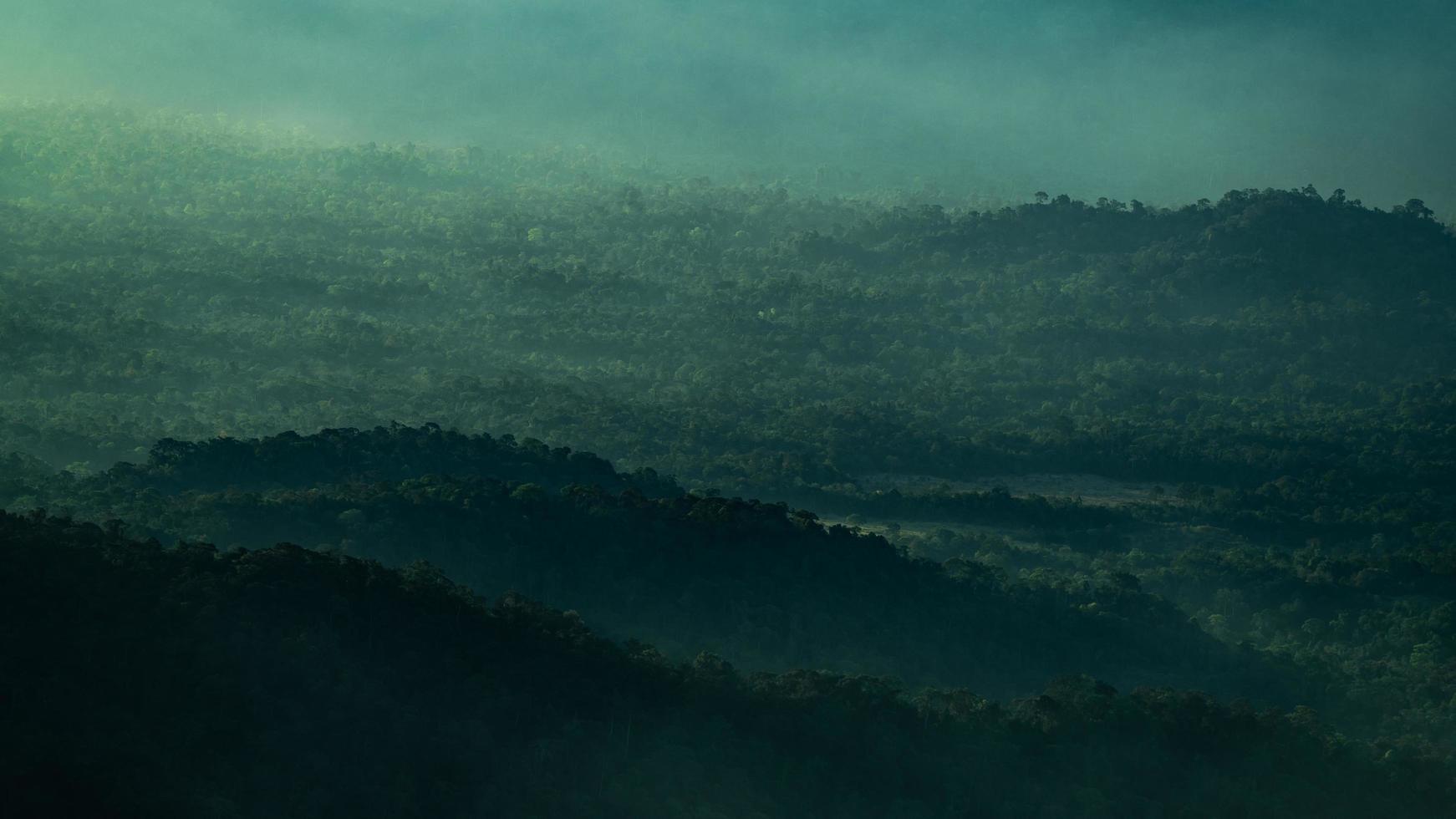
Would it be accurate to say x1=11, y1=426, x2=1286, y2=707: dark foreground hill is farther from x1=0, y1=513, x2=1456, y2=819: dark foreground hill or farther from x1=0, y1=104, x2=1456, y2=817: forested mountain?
x1=0, y1=513, x2=1456, y2=819: dark foreground hill

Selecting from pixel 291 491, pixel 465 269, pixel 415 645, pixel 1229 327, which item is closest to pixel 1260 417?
pixel 1229 327

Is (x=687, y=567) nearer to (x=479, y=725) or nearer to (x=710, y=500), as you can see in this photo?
(x=710, y=500)

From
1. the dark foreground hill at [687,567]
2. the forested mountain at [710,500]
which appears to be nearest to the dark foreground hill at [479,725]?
the forested mountain at [710,500]

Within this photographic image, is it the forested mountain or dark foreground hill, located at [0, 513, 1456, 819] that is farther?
the forested mountain

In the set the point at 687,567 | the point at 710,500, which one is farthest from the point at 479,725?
the point at 710,500

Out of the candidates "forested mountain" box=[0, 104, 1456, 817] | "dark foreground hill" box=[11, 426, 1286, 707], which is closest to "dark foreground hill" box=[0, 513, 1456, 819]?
"forested mountain" box=[0, 104, 1456, 817]
